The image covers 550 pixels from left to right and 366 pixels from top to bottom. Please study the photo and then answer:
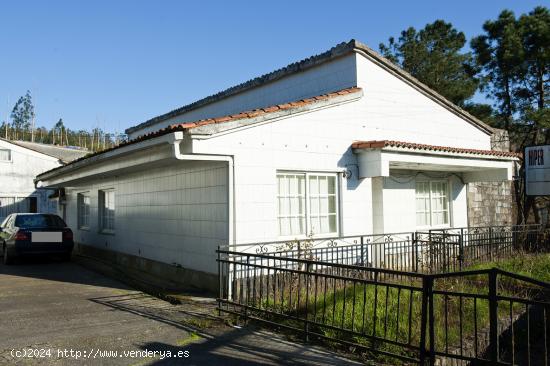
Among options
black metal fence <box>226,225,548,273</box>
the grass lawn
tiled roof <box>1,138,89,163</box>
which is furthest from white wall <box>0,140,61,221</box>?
the grass lawn

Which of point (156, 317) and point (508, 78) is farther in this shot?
point (508, 78)

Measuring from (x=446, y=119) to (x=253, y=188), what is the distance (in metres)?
7.22

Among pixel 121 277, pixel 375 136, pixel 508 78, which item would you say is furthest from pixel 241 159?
pixel 508 78

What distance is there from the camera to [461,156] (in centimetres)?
1103

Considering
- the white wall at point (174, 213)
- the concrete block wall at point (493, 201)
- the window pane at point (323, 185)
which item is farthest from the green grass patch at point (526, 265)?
the white wall at point (174, 213)

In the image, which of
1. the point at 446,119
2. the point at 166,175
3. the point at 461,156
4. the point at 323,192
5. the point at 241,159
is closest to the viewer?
the point at 241,159

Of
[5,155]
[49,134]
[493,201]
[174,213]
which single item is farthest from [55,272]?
[49,134]

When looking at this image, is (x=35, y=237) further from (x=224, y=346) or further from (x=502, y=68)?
(x=502, y=68)

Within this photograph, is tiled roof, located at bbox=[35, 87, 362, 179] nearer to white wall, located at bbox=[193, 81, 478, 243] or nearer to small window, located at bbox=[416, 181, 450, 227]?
white wall, located at bbox=[193, 81, 478, 243]

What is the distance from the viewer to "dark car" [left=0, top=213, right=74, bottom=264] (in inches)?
487

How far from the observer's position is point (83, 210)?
16.2 metres

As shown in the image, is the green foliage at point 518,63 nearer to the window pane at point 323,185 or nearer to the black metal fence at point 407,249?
the black metal fence at point 407,249

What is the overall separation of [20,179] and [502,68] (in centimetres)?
2575

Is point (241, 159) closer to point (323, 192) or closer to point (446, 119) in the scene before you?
point (323, 192)
